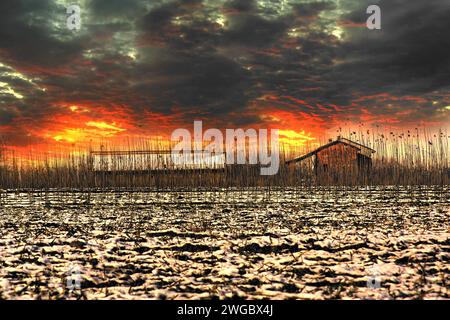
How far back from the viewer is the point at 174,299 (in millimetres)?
1818

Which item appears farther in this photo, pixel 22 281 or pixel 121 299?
pixel 22 281

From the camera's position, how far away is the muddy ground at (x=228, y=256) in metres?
1.93

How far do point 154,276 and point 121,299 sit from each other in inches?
14.3

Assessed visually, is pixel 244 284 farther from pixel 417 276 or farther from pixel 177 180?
pixel 177 180

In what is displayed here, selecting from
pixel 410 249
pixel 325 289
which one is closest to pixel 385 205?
pixel 410 249

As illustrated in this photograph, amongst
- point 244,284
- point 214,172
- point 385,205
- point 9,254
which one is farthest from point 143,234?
point 214,172

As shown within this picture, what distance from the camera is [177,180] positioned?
29.7 ft

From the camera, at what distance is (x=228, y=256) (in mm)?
2594

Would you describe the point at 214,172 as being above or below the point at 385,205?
above

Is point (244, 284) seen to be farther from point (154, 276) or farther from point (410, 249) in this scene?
point (410, 249)

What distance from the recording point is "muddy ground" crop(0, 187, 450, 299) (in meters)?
1.93

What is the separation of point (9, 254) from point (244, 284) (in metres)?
1.70
